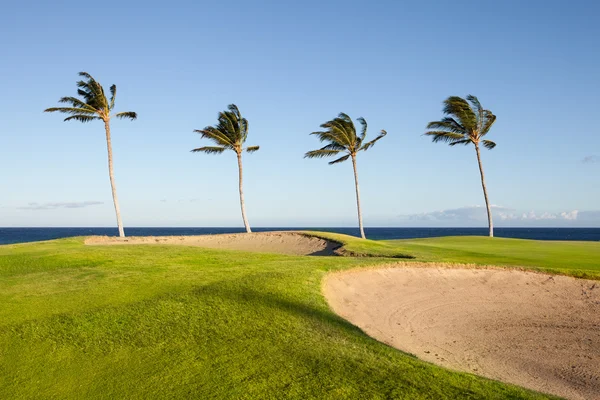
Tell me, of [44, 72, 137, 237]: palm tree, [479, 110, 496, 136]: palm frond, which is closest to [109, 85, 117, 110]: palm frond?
[44, 72, 137, 237]: palm tree

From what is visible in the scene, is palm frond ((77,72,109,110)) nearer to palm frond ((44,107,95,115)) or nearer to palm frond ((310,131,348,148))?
palm frond ((44,107,95,115))

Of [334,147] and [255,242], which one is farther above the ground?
[334,147]

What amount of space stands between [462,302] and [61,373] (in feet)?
40.3

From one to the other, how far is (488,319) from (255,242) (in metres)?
24.6

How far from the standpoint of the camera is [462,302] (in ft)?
50.5

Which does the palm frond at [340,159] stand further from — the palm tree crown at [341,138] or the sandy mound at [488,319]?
the sandy mound at [488,319]

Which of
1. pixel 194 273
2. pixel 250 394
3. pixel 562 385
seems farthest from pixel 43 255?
pixel 562 385

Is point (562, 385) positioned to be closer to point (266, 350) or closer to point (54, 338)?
point (266, 350)

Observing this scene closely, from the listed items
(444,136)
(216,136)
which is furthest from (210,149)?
(444,136)

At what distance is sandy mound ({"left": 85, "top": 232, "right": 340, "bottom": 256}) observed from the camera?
3147 centimetres

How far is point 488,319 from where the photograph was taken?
13.8 metres

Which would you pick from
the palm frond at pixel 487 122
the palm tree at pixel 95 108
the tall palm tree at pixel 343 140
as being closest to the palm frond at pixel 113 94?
the palm tree at pixel 95 108

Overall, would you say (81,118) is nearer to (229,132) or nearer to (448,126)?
(229,132)

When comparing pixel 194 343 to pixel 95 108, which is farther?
pixel 95 108
